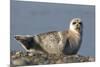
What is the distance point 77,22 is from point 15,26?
1.91 ft

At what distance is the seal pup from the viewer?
5.93 feet

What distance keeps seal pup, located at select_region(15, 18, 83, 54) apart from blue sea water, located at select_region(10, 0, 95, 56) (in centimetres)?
4

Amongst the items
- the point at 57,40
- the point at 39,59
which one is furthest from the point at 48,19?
the point at 39,59

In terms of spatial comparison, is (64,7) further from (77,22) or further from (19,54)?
(19,54)

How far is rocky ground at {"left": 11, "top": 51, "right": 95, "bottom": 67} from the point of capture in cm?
176

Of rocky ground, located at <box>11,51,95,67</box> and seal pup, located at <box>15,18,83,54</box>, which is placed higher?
seal pup, located at <box>15,18,83,54</box>

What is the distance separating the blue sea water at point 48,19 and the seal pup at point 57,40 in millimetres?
37

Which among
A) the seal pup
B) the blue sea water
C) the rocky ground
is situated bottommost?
the rocky ground

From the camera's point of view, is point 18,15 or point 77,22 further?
point 77,22

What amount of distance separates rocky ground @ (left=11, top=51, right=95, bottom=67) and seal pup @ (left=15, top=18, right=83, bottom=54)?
4 cm

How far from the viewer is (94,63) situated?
78.7 inches

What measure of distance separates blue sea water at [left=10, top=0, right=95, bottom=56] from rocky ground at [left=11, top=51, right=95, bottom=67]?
0.06 m
